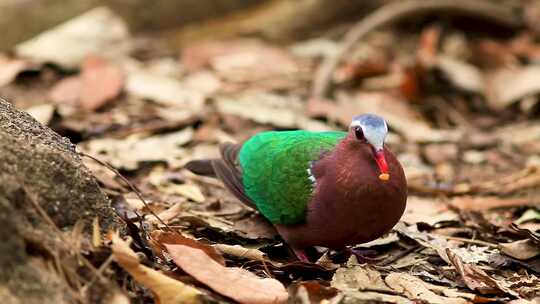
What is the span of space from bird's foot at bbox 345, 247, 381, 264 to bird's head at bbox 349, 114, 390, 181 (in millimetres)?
524

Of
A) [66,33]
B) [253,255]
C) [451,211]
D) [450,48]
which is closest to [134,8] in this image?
[66,33]

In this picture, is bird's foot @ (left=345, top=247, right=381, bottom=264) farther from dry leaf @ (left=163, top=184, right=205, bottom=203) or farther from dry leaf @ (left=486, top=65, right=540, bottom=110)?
dry leaf @ (left=486, top=65, right=540, bottom=110)

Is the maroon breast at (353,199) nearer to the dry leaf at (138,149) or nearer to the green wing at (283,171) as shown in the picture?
the green wing at (283,171)

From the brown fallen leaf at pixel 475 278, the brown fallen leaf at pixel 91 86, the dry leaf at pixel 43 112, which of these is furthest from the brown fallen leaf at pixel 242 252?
the brown fallen leaf at pixel 91 86

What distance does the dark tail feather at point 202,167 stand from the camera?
16.0ft

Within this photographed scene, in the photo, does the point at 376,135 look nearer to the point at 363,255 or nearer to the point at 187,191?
the point at 363,255

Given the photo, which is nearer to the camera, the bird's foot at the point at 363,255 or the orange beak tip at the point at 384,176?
the orange beak tip at the point at 384,176

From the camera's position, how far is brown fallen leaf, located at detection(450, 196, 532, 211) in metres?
5.18

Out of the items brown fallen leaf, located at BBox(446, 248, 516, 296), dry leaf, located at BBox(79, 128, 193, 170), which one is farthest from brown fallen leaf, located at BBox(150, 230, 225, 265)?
dry leaf, located at BBox(79, 128, 193, 170)

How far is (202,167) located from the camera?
4.89 m

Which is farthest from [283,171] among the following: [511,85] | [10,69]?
[511,85]

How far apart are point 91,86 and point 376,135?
11.1 feet

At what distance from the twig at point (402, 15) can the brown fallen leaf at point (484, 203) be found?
2128 mm

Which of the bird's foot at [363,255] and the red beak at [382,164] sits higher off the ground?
the red beak at [382,164]
